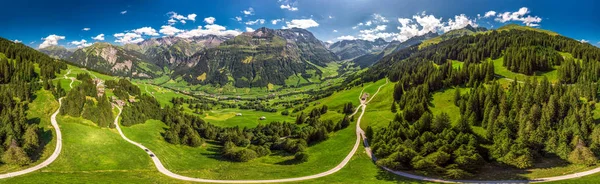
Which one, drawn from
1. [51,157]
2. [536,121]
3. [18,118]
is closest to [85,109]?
[18,118]

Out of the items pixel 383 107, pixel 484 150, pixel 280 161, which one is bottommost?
pixel 280 161

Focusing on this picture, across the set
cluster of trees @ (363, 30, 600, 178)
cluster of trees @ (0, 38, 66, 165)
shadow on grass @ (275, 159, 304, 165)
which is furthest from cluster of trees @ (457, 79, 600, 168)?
cluster of trees @ (0, 38, 66, 165)

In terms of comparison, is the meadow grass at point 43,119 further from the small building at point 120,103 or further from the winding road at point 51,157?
the small building at point 120,103

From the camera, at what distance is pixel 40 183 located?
64188 mm

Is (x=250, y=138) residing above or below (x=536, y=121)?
below

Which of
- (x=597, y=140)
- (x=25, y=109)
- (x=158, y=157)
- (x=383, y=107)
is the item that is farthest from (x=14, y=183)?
(x=383, y=107)

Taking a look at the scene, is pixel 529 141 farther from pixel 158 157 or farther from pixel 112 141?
pixel 112 141

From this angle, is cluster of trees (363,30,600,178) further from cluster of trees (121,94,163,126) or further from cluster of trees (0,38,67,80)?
cluster of trees (0,38,67,80)

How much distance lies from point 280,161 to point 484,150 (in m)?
69.1

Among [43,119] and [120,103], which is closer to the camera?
[43,119]

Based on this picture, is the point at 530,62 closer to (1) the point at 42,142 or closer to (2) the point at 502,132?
(2) the point at 502,132

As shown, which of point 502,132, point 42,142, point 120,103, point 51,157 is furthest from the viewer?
point 120,103

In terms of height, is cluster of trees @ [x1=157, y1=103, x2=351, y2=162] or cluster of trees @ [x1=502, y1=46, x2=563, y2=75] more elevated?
cluster of trees @ [x1=502, y1=46, x2=563, y2=75]

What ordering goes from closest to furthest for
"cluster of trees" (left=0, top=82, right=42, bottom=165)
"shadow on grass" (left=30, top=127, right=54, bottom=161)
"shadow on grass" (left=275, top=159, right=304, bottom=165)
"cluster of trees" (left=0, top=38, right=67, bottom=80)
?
"cluster of trees" (left=0, top=82, right=42, bottom=165)
"shadow on grass" (left=30, top=127, right=54, bottom=161)
"shadow on grass" (left=275, top=159, right=304, bottom=165)
"cluster of trees" (left=0, top=38, right=67, bottom=80)
